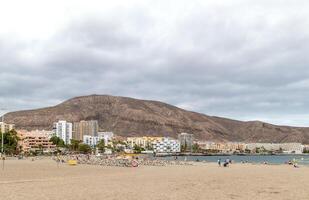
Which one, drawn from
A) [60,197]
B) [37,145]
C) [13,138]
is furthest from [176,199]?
[37,145]

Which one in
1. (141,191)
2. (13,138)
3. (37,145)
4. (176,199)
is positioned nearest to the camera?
(176,199)

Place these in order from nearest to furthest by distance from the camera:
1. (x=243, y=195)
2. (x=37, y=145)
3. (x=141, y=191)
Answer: (x=243, y=195) → (x=141, y=191) → (x=37, y=145)

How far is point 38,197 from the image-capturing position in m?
17.0

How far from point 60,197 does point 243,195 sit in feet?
24.4

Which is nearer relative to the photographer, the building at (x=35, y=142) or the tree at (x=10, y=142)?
the tree at (x=10, y=142)

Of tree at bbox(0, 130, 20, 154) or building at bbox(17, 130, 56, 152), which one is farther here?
building at bbox(17, 130, 56, 152)

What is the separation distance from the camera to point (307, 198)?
56.7 feet

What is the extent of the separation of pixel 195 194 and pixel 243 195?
199 centimetres

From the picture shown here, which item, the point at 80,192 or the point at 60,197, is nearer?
the point at 60,197

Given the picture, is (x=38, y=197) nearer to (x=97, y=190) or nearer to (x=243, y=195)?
(x=97, y=190)

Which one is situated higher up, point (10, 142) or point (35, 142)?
point (10, 142)

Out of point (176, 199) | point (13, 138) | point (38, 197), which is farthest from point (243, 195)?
point (13, 138)

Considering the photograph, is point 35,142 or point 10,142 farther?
point 35,142

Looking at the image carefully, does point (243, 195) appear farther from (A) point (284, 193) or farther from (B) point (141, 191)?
(B) point (141, 191)
